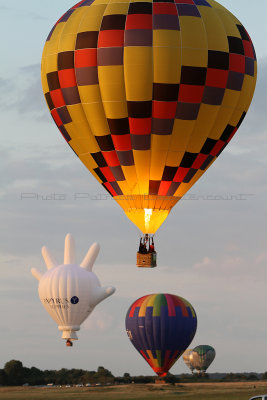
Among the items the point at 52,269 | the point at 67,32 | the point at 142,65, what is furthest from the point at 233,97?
the point at 52,269

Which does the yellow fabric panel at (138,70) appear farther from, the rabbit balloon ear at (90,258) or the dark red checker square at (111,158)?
the rabbit balloon ear at (90,258)

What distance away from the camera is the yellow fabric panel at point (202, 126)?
113 ft

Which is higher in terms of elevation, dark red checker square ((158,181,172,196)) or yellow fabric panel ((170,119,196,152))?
yellow fabric panel ((170,119,196,152))

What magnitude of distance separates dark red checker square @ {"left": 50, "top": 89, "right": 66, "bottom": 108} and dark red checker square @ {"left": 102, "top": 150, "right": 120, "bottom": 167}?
245cm

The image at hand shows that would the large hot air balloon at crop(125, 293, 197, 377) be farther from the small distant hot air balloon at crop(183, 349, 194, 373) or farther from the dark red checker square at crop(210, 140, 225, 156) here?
the dark red checker square at crop(210, 140, 225, 156)

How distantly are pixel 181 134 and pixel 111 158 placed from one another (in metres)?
2.83

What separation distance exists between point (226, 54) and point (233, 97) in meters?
1.63

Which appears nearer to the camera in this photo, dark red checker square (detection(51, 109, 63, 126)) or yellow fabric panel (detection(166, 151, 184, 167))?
yellow fabric panel (detection(166, 151, 184, 167))

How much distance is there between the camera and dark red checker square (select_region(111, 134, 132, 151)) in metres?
34.7

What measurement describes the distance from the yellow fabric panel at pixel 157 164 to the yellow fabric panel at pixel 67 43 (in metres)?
4.91

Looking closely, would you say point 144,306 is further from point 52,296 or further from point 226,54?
point 226,54

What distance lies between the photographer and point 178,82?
3378 cm

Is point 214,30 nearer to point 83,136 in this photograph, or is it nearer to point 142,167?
point 142,167

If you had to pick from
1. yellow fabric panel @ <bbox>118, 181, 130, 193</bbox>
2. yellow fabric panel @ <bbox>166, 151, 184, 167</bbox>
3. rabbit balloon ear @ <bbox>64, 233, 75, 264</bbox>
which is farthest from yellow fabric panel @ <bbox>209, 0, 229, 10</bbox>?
rabbit balloon ear @ <bbox>64, 233, 75, 264</bbox>
